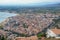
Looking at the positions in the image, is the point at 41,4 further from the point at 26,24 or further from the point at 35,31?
the point at 35,31

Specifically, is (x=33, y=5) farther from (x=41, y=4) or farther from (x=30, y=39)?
(x=30, y=39)

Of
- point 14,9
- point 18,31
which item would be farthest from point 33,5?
point 18,31

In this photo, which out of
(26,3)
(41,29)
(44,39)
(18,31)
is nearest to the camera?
A: (44,39)

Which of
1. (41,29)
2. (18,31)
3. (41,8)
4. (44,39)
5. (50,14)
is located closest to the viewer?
(44,39)

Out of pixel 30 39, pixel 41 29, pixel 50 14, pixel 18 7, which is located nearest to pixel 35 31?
pixel 41 29

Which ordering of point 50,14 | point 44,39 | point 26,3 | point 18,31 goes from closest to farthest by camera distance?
point 44,39
point 18,31
point 26,3
point 50,14

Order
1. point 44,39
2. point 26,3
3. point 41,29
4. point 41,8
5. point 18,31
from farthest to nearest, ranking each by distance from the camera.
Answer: point 41,8, point 26,3, point 41,29, point 18,31, point 44,39

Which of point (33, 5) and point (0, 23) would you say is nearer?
point (0, 23)

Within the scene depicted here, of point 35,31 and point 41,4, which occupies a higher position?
point 41,4

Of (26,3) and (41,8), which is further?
(41,8)
